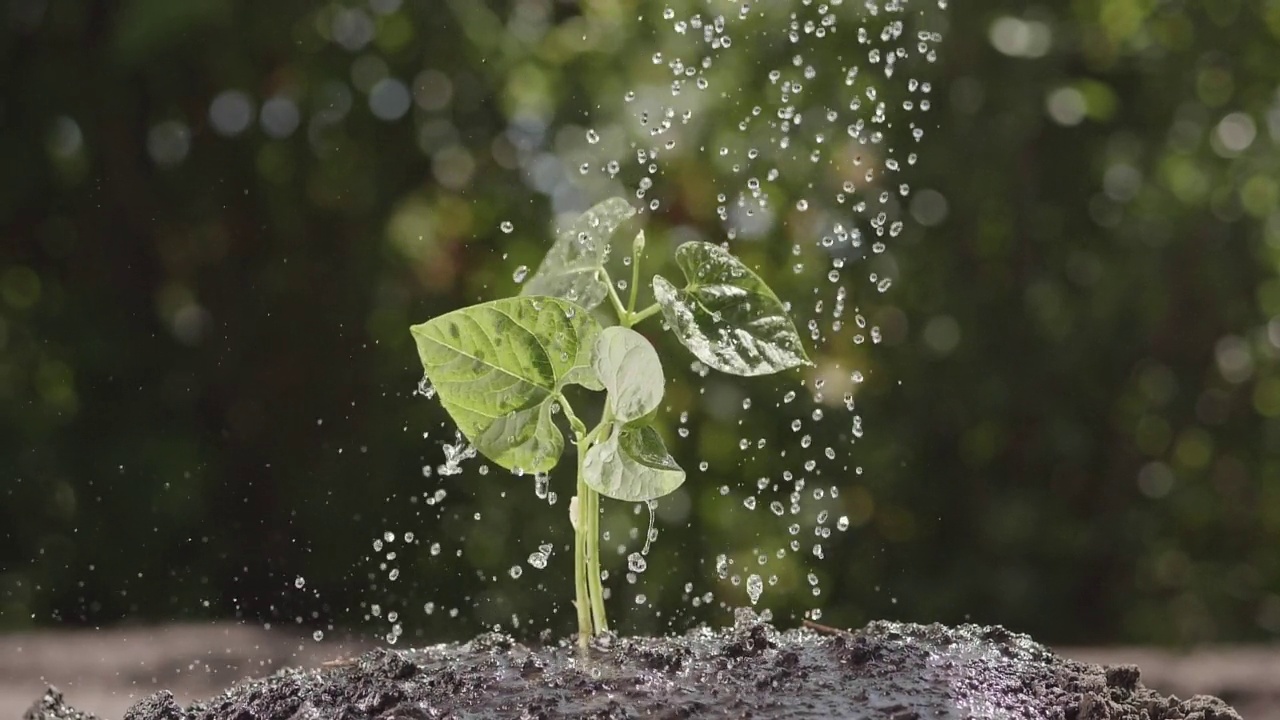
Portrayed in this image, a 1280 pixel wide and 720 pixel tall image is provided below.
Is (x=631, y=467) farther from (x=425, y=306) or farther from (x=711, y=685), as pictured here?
(x=425, y=306)

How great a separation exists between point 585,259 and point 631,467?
18 centimetres

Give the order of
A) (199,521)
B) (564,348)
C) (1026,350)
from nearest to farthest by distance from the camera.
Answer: (564,348)
(199,521)
(1026,350)

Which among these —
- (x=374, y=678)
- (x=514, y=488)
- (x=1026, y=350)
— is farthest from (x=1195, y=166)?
(x=374, y=678)

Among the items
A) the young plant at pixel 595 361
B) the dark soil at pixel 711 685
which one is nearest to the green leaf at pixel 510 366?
the young plant at pixel 595 361

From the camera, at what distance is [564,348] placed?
70cm

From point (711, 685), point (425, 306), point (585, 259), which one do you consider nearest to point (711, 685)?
point (711, 685)

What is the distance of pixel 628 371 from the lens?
26.7 inches

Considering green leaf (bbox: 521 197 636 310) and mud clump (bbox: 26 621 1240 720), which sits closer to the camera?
mud clump (bbox: 26 621 1240 720)

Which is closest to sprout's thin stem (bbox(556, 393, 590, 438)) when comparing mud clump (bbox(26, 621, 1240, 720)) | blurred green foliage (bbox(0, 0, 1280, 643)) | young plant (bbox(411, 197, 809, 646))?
young plant (bbox(411, 197, 809, 646))

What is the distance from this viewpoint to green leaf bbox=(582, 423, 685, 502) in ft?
2.19

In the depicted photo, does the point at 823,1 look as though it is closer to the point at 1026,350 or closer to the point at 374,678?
the point at 1026,350

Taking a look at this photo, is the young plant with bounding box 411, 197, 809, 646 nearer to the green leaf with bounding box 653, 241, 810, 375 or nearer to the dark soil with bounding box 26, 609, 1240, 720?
the green leaf with bounding box 653, 241, 810, 375

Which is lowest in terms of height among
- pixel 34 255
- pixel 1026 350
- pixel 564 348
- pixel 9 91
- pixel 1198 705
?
pixel 1198 705

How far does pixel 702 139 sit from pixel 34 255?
31.8 inches
